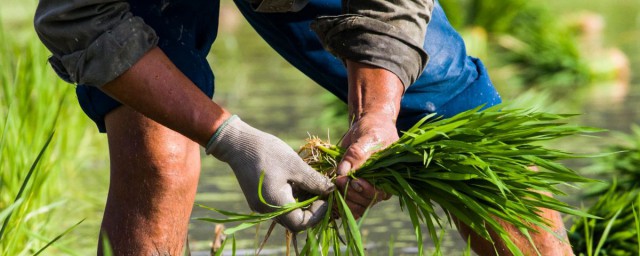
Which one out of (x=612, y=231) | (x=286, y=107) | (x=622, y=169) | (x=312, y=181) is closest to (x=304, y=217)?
(x=312, y=181)

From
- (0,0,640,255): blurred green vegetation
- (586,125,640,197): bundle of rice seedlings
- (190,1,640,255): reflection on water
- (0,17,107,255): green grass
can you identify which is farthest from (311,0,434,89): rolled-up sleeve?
(586,125,640,197): bundle of rice seedlings

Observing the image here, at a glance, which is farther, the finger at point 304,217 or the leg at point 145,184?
the leg at point 145,184

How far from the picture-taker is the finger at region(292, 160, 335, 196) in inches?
108

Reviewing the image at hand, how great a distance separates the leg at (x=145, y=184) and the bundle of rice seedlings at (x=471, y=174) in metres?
0.51

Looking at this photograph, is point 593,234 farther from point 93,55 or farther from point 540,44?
point 540,44

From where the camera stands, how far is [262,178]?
2.70 metres

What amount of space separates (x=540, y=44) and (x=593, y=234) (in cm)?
556

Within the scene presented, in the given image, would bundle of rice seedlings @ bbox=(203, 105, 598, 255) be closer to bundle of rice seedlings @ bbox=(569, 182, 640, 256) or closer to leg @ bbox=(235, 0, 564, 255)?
leg @ bbox=(235, 0, 564, 255)

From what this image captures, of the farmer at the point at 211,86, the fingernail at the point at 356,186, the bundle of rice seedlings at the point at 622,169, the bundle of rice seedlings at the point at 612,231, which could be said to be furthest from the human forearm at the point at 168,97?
the bundle of rice seedlings at the point at 622,169

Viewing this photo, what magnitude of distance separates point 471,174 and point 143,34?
74 centimetres

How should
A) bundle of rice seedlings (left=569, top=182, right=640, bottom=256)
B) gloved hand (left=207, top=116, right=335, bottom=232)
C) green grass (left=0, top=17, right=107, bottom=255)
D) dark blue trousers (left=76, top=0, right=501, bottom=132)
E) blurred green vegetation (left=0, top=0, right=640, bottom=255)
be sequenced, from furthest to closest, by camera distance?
1. blurred green vegetation (left=0, top=0, right=640, bottom=255)
2. green grass (left=0, top=17, right=107, bottom=255)
3. bundle of rice seedlings (left=569, top=182, right=640, bottom=256)
4. dark blue trousers (left=76, top=0, right=501, bottom=132)
5. gloved hand (left=207, top=116, right=335, bottom=232)

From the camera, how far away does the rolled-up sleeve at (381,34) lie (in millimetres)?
2904

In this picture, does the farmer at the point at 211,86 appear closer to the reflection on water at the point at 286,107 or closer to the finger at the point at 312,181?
the finger at the point at 312,181

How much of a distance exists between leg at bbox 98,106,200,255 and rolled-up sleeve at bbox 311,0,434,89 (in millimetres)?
485
